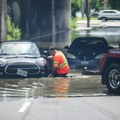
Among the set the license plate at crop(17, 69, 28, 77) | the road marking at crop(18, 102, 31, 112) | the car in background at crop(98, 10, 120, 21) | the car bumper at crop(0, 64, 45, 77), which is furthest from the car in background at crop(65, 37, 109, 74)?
the car in background at crop(98, 10, 120, 21)

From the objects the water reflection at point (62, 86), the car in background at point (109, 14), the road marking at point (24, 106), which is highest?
the road marking at point (24, 106)

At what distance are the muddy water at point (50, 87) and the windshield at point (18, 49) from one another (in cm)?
176

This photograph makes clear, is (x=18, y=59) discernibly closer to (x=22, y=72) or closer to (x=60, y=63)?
(x=22, y=72)

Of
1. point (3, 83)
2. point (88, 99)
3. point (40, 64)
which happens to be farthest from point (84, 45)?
point (88, 99)

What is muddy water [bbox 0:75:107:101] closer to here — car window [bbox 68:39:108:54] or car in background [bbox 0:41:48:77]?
car in background [bbox 0:41:48:77]

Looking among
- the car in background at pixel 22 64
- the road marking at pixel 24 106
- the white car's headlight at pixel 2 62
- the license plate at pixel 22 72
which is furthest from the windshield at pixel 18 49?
the road marking at pixel 24 106

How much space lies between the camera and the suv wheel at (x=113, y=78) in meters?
13.9

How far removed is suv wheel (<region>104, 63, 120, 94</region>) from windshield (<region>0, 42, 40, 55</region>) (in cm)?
558

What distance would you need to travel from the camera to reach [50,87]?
15383 mm

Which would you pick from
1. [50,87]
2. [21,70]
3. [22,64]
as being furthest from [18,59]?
[50,87]

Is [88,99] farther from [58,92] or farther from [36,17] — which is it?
[36,17]

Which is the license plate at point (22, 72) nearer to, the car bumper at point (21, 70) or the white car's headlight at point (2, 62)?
the car bumper at point (21, 70)

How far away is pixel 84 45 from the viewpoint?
71.9 ft

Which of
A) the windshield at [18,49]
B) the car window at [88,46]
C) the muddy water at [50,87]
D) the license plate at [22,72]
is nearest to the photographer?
the muddy water at [50,87]
